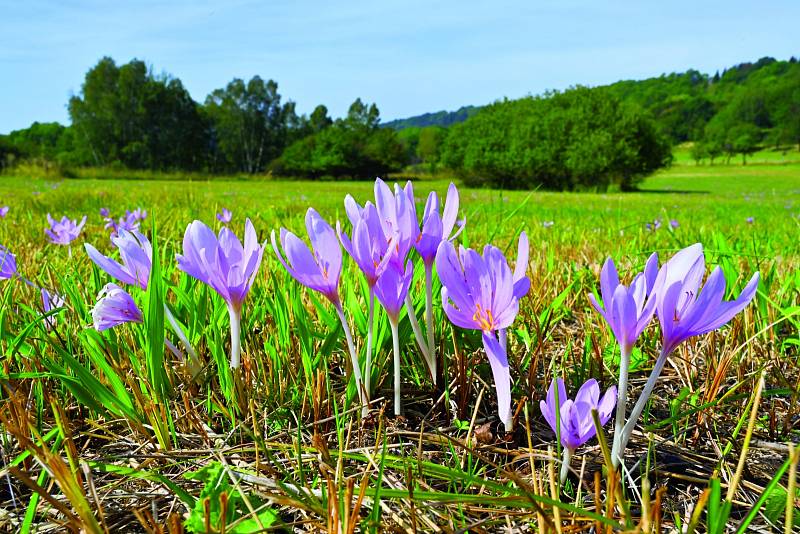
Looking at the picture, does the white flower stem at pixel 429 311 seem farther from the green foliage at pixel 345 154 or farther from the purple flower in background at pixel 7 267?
the green foliage at pixel 345 154

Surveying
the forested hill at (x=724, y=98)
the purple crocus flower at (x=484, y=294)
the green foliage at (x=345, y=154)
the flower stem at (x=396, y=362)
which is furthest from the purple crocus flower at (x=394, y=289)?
the forested hill at (x=724, y=98)

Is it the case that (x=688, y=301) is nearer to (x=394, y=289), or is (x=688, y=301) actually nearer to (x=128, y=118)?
(x=394, y=289)

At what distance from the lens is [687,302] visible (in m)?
0.78

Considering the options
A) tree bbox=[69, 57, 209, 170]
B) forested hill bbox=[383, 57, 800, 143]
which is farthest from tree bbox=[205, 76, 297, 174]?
forested hill bbox=[383, 57, 800, 143]

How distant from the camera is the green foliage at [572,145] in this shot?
1244 inches

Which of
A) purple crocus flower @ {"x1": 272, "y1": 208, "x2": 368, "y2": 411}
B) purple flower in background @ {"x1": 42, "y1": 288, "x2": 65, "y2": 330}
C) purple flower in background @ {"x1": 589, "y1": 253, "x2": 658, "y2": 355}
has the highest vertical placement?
purple crocus flower @ {"x1": 272, "y1": 208, "x2": 368, "y2": 411}

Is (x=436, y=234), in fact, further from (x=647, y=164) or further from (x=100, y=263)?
(x=647, y=164)

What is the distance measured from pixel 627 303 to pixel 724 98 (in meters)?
136

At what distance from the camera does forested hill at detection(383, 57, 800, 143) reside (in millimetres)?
92125

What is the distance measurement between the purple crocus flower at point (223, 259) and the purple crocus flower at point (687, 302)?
2.17 ft

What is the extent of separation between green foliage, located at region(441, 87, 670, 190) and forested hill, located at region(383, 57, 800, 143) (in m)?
31.4

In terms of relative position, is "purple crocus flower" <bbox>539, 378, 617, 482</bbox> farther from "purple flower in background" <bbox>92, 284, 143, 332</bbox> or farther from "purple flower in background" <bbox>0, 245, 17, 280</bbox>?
"purple flower in background" <bbox>0, 245, 17, 280</bbox>

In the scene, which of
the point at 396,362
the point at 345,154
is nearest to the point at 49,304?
the point at 396,362

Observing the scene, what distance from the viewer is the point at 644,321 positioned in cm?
76
